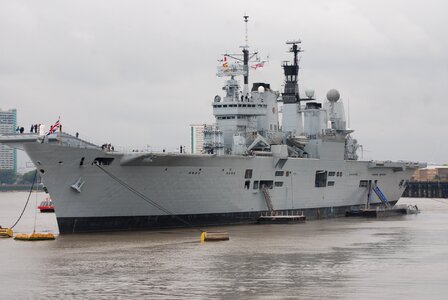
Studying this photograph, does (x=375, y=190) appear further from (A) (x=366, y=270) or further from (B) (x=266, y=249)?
(A) (x=366, y=270)

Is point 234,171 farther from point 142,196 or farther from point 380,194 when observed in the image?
point 380,194

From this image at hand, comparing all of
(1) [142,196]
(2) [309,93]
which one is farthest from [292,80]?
(1) [142,196]

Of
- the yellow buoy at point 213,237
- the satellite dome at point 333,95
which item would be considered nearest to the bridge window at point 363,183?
the satellite dome at point 333,95

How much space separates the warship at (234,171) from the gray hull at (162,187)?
1.7 inches

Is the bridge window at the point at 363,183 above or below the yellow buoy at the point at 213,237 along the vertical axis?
above

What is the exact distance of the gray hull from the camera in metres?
31.0

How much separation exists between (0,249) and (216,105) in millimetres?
16862

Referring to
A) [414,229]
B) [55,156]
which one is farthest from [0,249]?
[414,229]

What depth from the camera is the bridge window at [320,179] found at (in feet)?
141

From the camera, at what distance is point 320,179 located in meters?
43.5

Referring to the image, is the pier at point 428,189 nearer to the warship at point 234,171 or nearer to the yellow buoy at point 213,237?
the warship at point 234,171

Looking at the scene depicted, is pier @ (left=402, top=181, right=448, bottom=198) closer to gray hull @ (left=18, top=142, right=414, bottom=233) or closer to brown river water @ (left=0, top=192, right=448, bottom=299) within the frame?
gray hull @ (left=18, top=142, right=414, bottom=233)

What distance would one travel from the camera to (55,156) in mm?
30531

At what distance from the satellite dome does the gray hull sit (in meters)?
7.63
